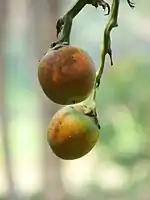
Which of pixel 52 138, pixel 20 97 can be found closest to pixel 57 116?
pixel 52 138

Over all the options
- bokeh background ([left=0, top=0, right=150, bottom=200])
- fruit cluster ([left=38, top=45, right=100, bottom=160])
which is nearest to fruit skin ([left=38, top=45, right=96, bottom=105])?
fruit cluster ([left=38, top=45, right=100, bottom=160])

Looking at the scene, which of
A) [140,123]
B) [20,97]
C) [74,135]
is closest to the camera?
[74,135]

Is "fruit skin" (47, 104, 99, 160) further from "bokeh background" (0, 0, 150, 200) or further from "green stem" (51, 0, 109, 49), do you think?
"bokeh background" (0, 0, 150, 200)

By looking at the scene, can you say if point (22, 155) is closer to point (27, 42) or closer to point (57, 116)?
point (27, 42)

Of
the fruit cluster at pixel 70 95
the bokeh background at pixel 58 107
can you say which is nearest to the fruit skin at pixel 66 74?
the fruit cluster at pixel 70 95

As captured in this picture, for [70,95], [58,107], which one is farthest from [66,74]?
[58,107]

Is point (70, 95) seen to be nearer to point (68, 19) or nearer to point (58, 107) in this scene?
point (68, 19)
